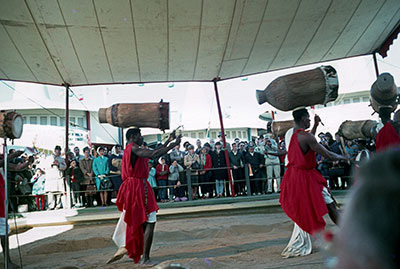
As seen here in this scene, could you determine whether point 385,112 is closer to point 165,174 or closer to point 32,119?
point 165,174

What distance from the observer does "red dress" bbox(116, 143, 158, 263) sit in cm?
448

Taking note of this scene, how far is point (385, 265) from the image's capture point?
0.50 metres

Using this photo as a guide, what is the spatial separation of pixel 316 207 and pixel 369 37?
568 centimetres

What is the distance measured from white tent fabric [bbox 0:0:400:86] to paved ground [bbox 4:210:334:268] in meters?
3.67

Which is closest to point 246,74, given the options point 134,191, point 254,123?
point 134,191

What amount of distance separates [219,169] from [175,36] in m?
3.94

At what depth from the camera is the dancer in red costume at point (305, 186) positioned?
155 inches

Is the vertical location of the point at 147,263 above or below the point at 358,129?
below

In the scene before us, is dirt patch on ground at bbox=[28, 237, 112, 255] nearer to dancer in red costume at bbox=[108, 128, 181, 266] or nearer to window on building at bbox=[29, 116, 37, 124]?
dancer in red costume at bbox=[108, 128, 181, 266]

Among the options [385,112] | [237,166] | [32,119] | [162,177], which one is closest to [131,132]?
[385,112]

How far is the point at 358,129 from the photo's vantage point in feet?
24.7

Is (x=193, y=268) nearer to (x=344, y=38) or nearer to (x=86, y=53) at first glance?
(x=86, y=53)

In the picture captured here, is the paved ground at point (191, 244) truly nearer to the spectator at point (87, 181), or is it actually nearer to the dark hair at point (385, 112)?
the spectator at point (87, 181)

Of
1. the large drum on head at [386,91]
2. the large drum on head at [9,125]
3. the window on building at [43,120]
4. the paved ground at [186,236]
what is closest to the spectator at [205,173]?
the paved ground at [186,236]
